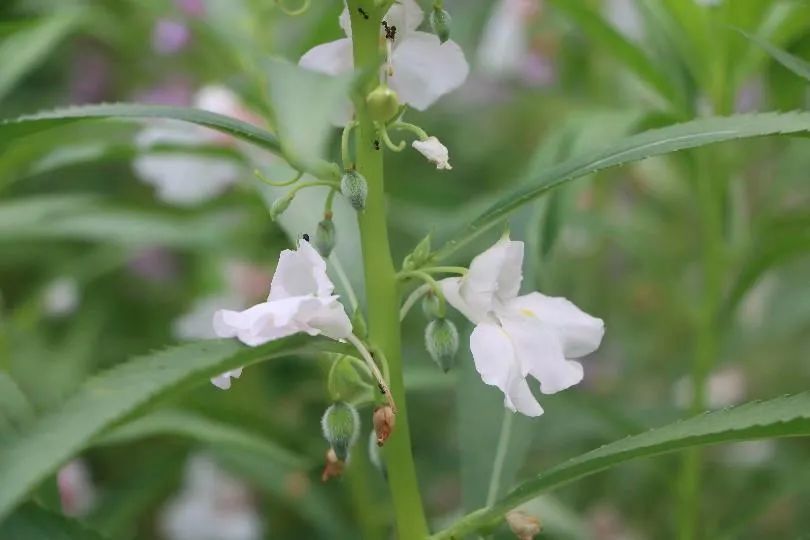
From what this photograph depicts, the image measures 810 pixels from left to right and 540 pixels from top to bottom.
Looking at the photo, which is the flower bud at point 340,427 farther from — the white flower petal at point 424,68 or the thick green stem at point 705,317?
the thick green stem at point 705,317

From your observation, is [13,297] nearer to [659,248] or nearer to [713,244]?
[659,248]

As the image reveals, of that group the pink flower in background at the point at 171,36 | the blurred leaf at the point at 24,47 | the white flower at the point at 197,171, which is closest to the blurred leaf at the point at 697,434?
the blurred leaf at the point at 24,47

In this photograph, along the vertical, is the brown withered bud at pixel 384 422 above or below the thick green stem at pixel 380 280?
below

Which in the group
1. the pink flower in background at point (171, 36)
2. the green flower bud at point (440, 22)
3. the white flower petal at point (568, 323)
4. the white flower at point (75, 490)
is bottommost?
the white flower petal at point (568, 323)

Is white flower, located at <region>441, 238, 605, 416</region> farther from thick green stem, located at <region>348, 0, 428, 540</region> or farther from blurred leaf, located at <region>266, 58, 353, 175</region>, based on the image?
blurred leaf, located at <region>266, 58, 353, 175</region>

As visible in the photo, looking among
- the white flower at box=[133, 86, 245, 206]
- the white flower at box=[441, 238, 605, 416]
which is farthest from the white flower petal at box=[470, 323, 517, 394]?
the white flower at box=[133, 86, 245, 206]

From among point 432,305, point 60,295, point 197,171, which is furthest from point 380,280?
point 60,295

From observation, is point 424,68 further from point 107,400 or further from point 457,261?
point 457,261
